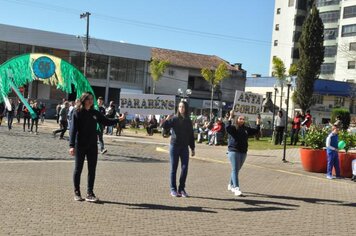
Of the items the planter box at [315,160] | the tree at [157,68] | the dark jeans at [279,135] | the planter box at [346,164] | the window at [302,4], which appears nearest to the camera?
the planter box at [346,164]

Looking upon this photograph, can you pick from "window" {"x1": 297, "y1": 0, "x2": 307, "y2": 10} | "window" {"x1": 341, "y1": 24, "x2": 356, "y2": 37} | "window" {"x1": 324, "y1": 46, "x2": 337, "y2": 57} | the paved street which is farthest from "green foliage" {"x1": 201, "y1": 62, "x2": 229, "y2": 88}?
the paved street

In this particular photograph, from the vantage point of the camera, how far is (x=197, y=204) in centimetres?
859

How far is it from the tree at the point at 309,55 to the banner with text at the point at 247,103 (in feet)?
88.1

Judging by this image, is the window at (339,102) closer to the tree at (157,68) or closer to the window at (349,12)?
the window at (349,12)

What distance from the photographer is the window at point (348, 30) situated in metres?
68.1

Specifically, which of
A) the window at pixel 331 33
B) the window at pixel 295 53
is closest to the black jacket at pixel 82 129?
the window at pixel 331 33

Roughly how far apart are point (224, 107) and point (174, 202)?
169 feet

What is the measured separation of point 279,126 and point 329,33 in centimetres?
5336

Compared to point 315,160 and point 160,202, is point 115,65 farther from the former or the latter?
point 160,202

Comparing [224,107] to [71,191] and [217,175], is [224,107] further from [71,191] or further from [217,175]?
[71,191]

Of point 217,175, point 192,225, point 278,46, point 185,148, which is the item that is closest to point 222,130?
point 217,175

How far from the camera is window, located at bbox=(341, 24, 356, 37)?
68062mm

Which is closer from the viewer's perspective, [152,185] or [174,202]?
[174,202]

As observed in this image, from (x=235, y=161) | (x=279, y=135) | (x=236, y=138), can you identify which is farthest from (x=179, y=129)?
(x=279, y=135)
